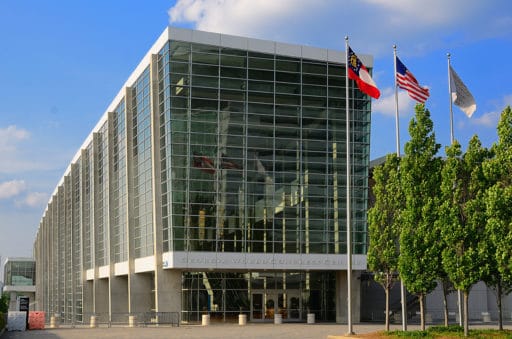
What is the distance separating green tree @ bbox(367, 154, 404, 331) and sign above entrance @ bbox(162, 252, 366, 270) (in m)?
15.7

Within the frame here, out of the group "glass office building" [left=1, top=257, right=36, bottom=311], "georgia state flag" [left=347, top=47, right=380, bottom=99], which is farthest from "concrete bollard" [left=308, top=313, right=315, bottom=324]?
"glass office building" [left=1, top=257, right=36, bottom=311]

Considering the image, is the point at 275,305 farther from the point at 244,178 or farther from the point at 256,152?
the point at 256,152

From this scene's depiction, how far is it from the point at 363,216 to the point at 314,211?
12.9 feet

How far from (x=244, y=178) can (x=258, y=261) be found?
5804mm

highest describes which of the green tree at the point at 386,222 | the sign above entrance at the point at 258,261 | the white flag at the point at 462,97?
the white flag at the point at 462,97

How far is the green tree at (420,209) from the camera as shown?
32.2m

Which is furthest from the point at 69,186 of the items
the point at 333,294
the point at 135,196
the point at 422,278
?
the point at 422,278

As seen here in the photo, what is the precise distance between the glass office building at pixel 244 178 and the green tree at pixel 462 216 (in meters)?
20.4

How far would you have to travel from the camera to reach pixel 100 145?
72625mm

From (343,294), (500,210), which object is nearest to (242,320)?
(343,294)

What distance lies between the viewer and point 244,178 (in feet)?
167

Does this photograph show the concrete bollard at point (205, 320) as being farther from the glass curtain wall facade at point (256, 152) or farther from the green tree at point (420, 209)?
the green tree at point (420, 209)

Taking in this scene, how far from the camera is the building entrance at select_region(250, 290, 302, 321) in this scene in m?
54.3

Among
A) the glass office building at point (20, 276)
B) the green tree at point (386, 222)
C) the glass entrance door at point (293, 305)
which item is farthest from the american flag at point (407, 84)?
the glass office building at point (20, 276)
